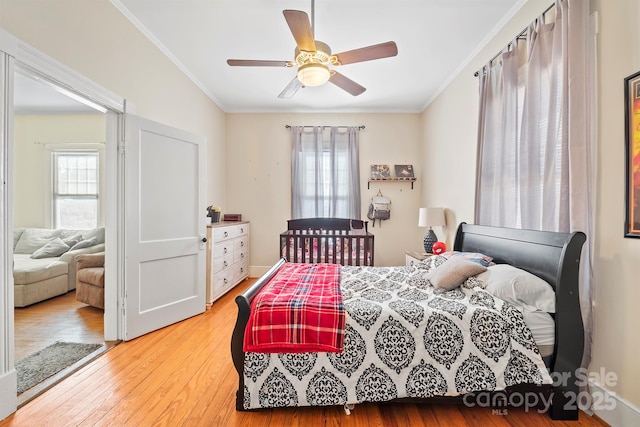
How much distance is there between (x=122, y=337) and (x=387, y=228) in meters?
3.80

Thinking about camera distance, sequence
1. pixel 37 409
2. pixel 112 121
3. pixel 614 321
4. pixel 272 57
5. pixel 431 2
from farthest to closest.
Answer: pixel 272 57 → pixel 112 121 → pixel 431 2 → pixel 37 409 → pixel 614 321

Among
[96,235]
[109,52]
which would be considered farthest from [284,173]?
[96,235]

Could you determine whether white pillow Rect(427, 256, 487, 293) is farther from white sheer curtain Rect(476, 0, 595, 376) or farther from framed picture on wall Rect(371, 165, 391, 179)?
framed picture on wall Rect(371, 165, 391, 179)

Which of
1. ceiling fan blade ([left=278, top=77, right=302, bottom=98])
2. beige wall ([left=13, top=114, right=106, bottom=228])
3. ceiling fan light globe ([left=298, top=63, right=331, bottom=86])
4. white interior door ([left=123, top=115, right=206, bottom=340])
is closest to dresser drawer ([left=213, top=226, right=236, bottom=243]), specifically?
white interior door ([left=123, top=115, right=206, bottom=340])

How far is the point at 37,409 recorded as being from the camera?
69.9 inches

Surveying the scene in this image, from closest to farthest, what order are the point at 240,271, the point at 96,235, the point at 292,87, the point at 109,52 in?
the point at 109,52
the point at 292,87
the point at 96,235
the point at 240,271

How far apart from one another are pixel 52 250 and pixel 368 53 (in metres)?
4.92

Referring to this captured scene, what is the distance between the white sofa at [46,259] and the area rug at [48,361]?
1415 millimetres

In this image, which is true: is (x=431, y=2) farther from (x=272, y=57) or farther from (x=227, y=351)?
(x=227, y=351)

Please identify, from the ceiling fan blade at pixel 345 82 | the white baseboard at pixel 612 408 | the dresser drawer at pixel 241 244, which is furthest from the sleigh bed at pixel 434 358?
the dresser drawer at pixel 241 244

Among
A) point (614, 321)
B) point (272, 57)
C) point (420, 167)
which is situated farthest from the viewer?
point (420, 167)

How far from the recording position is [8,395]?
1.71 meters

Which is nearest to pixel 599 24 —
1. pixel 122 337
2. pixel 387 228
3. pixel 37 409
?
pixel 387 228

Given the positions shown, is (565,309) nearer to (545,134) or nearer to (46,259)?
(545,134)
